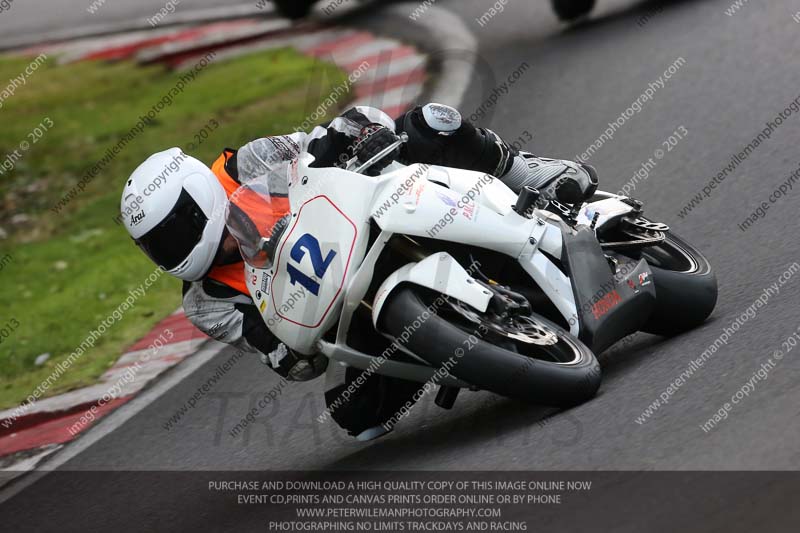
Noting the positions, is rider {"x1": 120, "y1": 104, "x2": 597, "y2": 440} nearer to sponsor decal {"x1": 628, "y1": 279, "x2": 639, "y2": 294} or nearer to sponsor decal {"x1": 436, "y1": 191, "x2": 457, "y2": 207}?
sponsor decal {"x1": 436, "y1": 191, "x2": 457, "y2": 207}

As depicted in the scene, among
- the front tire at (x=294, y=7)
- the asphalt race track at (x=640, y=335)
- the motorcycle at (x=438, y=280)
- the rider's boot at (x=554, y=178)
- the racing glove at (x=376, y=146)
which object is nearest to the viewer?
the asphalt race track at (x=640, y=335)

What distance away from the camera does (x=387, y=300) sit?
15.4 ft

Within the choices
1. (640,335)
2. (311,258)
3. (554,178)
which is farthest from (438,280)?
(640,335)

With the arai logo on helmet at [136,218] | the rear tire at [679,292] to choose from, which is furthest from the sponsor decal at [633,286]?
the arai logo on helmet at [136,218]

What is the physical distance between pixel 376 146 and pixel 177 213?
89cm

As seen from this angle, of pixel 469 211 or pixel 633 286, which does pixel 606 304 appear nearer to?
pixel 633 286

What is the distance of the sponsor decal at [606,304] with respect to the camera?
16.2ft

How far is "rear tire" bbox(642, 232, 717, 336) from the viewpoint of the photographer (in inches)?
215

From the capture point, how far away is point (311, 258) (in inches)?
189

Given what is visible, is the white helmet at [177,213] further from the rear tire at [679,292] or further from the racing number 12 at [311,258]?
the rear tire at [679,292]

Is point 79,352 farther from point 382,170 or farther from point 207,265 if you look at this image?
point 382,170

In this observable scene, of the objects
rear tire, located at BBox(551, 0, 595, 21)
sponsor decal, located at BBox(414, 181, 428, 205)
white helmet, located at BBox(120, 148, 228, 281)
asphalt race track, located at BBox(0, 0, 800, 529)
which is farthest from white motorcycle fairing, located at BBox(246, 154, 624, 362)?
rear tire, located at BBox(551, 0, 595, 21)

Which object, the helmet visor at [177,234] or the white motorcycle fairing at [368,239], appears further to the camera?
the helmet visor at [177,234]

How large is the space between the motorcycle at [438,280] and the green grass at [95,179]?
597mm
